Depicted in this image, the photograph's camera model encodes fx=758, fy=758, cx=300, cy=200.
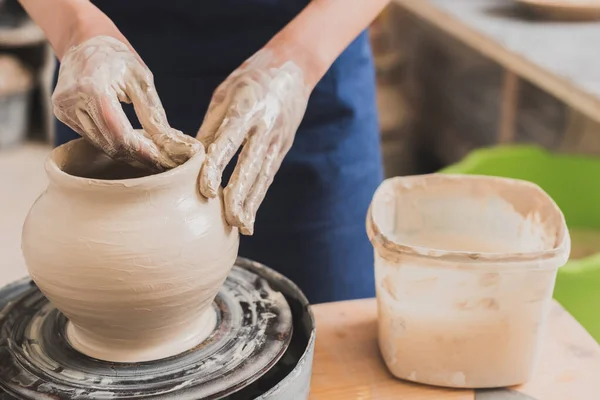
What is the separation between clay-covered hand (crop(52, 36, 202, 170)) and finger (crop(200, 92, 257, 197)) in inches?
1.2

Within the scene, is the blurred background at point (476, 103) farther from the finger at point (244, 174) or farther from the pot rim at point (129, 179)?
the pot rim at point (129, 179)

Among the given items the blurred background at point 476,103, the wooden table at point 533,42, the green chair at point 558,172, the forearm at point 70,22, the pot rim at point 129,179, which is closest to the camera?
the pot rim at point 129,179

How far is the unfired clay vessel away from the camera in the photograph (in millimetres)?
822

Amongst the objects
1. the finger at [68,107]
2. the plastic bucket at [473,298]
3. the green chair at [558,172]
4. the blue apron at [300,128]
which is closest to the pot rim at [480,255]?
the plastic bucket at [473,298]

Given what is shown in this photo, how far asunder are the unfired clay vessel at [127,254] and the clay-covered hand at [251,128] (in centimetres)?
3

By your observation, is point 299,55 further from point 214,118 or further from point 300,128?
point 300,128

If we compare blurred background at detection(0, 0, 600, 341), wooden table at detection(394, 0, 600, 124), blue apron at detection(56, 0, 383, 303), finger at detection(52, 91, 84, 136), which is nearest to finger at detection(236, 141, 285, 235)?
finger at detection(52, 91, 84, 136)

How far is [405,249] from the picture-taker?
93cm

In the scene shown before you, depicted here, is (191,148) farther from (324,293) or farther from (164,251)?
(324,293)

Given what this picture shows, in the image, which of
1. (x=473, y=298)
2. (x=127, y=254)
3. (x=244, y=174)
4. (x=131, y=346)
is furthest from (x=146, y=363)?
(x=473, y=298)

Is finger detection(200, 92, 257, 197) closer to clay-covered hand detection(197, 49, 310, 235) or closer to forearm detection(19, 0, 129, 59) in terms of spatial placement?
clay-covered hand detection(197, 49, 310, 235)

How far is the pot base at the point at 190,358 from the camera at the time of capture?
825mm

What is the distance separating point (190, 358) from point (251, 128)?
0.30 metres

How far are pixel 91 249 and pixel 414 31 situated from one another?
10.0 feet
